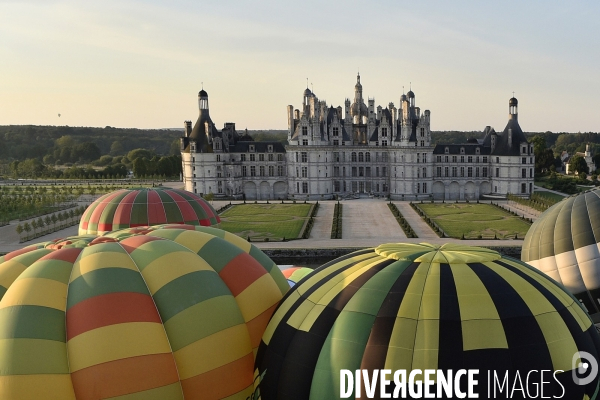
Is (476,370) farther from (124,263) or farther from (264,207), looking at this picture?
(264,207)

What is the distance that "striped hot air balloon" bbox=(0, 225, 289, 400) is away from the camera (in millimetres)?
8258

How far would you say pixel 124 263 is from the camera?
9328mm

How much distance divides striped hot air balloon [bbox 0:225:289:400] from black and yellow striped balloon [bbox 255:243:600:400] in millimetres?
808

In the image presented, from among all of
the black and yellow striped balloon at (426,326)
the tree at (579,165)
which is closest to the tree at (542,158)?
the tree at (579,165)

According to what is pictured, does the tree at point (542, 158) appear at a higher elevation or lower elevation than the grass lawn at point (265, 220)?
higher

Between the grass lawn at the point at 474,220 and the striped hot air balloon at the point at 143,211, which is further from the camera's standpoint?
the grass lawn at the point at 474,220

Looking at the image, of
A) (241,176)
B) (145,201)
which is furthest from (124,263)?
(241,176)

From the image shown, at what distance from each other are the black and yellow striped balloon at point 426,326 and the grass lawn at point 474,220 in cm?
2809

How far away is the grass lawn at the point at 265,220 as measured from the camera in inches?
1518

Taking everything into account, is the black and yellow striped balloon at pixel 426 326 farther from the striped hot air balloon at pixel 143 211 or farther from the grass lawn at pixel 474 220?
the grass lawn at pixel 474 220

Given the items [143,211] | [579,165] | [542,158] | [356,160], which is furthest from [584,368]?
[579,165]

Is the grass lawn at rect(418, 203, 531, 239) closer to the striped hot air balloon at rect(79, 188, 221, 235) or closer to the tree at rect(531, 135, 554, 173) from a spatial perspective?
the striped hot air balloon at rect(79, 188, 221, 235)

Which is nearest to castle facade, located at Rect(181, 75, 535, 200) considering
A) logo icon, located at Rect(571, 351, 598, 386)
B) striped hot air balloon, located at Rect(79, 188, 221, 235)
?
striped hot air balloon, located at Rect(79, 188, 221, 235)

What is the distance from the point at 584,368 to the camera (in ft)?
26.6
